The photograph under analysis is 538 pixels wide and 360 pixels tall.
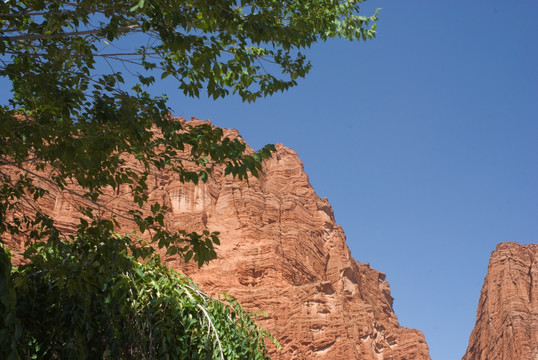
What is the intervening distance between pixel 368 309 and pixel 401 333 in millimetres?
13898

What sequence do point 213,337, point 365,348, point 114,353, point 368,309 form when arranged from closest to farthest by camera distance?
point 114,353
point 213,337
point 365,348
point 368,309

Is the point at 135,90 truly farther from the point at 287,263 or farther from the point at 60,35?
the point at 287,263

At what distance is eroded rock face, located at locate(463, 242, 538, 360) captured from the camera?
3703 inches

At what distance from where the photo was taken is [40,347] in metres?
8.59


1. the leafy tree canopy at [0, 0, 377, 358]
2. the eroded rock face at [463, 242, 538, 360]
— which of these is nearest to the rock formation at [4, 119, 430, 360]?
the eroded rock face at [463, 242, 538, 360]

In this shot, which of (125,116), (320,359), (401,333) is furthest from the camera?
(401,333)

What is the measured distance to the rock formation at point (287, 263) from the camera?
49.4 meters

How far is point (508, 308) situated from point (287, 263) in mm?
60554

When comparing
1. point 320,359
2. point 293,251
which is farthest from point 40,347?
point 293,251

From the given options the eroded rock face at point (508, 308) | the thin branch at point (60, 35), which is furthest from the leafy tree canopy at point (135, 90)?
the eroded rock face at point (508, 308)

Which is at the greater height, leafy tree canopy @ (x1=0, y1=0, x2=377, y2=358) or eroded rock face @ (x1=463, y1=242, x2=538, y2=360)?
eroded rock face @ (x1=463, y1=242, x2=538, y2=360)

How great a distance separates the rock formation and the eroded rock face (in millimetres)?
22850

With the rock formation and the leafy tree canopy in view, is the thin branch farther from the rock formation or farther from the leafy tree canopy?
the rock formation

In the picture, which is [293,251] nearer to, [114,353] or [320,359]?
[320,359]
